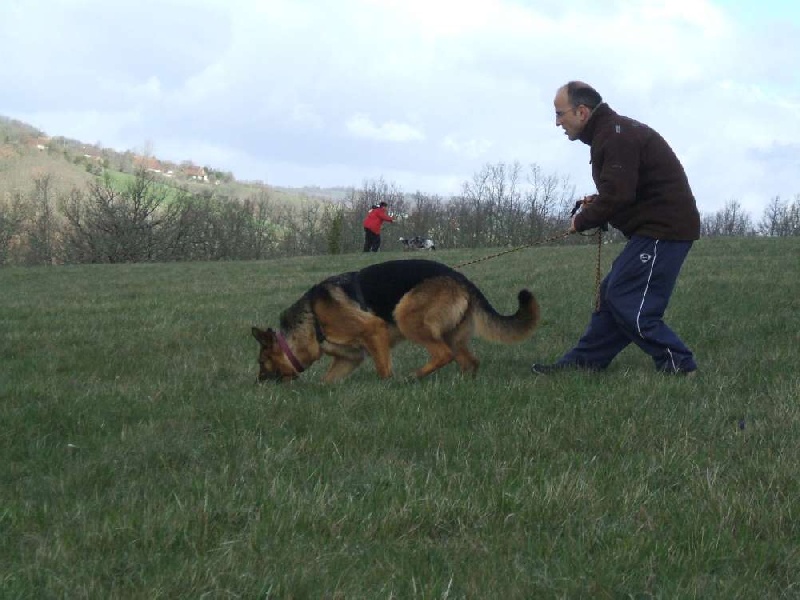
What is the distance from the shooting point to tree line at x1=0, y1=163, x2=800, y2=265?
56469mm

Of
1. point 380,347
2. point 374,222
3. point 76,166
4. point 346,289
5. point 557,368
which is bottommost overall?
point 557,368

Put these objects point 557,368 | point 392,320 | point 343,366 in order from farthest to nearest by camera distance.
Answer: point 343,366
point 392,320
point 557,368

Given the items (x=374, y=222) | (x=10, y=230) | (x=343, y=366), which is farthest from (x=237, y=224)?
(x=343, y=366)

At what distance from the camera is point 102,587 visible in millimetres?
2832

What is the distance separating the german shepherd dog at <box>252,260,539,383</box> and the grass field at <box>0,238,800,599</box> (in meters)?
0.34

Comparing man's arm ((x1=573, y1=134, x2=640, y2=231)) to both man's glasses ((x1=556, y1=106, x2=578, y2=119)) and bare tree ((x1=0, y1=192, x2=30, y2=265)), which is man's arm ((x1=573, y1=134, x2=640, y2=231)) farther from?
bare tree ((x1=0, y1=192, x2=30, y2=265))

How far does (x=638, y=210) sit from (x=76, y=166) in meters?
142

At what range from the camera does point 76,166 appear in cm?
13550

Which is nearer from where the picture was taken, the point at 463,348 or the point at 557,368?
the point at 557,368

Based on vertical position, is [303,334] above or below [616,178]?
below

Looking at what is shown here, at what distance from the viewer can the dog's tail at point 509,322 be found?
708 cm

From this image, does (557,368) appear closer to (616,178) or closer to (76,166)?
(616,178)

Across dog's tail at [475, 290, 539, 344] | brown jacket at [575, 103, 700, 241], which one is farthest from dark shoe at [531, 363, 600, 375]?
brown jacket at [575, 103, 700, 241]

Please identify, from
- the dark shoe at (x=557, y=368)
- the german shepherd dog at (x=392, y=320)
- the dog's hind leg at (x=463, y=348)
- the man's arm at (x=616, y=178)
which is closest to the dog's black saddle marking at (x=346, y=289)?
the german shepherd dog at (x=392, y=320)
